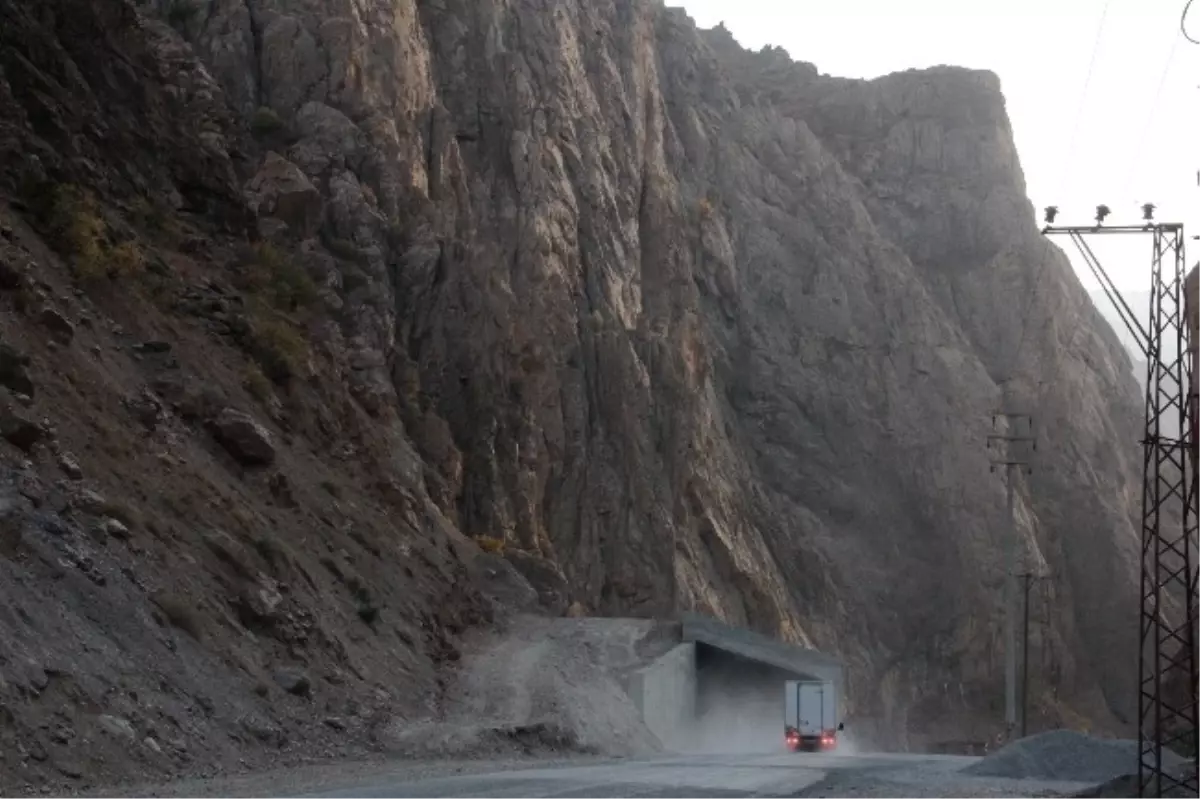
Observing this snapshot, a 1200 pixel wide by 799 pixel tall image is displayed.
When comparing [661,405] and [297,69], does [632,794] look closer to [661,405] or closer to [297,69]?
[297,69]

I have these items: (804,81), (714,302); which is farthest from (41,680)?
(804,81)

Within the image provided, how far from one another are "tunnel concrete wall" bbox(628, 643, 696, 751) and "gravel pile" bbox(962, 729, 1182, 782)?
36.7ft

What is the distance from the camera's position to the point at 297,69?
48375mm

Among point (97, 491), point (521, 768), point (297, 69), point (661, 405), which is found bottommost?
point (521, 768)

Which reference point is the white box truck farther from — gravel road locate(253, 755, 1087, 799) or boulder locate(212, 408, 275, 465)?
boulder locate(212, 408, 275, 465)

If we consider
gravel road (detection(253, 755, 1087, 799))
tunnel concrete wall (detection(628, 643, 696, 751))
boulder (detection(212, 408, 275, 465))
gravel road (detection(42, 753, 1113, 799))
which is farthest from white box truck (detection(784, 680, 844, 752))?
boulder (detection(212, 408, 275, 465))

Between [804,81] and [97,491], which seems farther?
[804,81]

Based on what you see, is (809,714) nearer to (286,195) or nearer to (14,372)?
(286,195)

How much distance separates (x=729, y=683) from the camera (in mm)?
48750

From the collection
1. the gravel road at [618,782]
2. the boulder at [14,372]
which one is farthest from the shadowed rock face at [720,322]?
the gravel road at [618,782]

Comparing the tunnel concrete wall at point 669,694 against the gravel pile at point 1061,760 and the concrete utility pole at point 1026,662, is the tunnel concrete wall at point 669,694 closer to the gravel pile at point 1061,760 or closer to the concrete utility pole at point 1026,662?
the gravel pile at point 1061,760

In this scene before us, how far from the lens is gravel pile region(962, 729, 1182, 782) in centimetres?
2845

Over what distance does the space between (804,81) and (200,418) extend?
8126 cm

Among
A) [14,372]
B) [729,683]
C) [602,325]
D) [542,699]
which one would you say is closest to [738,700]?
[729,683]
